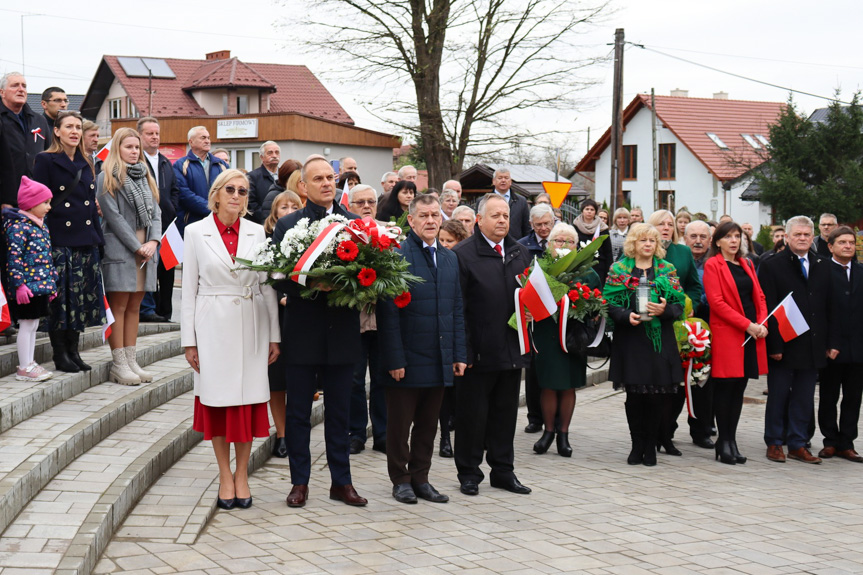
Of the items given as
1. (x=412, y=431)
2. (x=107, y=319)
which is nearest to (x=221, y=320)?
(x=412, y=431)

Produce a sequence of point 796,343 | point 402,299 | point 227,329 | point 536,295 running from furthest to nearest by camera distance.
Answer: point 796,343 → point 536,295 → point 402,299 → point 227,329

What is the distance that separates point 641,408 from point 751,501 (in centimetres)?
148

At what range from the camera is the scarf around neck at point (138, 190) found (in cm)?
841

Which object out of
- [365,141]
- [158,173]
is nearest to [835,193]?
[365,141]

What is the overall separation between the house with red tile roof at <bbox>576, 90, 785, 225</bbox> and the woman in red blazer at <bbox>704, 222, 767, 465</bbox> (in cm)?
4475

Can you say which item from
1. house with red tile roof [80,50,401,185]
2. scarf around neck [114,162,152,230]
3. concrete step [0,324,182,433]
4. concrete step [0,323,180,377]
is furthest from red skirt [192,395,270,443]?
house with red tile roof [80,50,401,185]

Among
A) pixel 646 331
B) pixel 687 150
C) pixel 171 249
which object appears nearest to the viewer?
pixel 171 249

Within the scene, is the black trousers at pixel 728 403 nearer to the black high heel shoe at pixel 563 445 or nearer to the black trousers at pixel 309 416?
the black high heel shoe at pixel 563 445

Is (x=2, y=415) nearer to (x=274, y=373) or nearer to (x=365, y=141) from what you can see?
(x=274, y=373)

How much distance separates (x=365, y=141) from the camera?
49.8 meters

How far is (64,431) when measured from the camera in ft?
21.4

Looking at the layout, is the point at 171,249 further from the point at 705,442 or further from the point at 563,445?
the point at 705,442

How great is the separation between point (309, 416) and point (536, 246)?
3.80m

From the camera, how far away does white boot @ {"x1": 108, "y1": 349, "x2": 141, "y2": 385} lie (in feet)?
26.7
